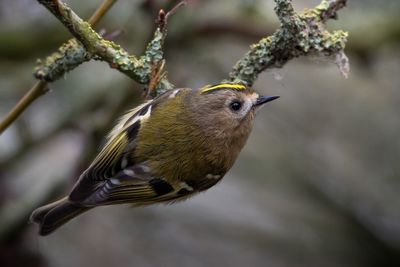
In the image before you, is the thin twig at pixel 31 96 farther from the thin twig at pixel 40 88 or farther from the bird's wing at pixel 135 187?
the bird's wing at pixel 135 187

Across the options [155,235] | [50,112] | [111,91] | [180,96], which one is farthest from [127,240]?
[180,96]

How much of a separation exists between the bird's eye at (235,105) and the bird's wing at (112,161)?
8.1 inches

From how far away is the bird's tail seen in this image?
7.52 ft

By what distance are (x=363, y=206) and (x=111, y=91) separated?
1.47 meters

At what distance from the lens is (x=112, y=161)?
236 centimetres

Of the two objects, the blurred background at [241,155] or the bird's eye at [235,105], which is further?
the blurred background at [241,155]

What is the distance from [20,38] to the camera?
136 inches

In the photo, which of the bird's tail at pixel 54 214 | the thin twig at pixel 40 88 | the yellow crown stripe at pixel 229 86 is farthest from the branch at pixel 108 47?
the bird's tail at pixel 54 214

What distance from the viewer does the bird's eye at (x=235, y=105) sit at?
2.28m

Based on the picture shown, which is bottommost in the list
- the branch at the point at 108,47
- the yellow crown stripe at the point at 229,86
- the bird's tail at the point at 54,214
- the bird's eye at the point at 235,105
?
the bird's tail at the point at 54,214

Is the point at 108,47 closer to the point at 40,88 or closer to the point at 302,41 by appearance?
the point at 40,88

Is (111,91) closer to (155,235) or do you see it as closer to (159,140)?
(159,140)

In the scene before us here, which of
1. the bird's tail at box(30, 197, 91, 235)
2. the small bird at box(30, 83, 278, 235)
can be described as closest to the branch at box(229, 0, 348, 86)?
the small bird at box(30, 83, 278, 235)

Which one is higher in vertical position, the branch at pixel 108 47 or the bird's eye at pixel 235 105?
the bird's eye at pixel 235 105
